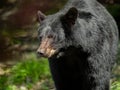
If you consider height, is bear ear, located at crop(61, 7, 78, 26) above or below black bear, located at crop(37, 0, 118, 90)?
above

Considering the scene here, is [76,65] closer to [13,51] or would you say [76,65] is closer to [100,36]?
[100,36]

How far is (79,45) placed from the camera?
689cm

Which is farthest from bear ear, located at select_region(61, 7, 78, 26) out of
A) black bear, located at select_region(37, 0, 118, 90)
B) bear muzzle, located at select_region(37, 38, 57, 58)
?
A: bear muzzle, located at select_region(37, 38, 57, 58)

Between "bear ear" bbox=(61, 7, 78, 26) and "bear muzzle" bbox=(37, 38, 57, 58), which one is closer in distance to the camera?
"bear muzzle" bbox=(37, 38, 57, 58)

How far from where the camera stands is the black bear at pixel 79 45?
6.68m

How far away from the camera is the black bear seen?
263 inches

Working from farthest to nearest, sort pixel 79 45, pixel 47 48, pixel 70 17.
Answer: pixel 79 45 < pixel 70 17 < pixel 47 48

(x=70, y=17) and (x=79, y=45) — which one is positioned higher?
(x=70, y=17)

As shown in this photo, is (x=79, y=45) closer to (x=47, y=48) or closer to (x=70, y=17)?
(x=70, y=17)

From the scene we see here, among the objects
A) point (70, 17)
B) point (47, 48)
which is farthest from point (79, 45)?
point (47, 48)

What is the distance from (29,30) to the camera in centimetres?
1351

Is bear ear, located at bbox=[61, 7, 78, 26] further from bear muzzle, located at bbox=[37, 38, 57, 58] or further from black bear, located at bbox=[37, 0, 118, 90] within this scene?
bear muzzle, located at bbox=[37, 38, 57, 58]

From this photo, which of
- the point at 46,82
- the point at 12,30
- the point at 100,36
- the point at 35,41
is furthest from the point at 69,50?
the point at 12,30

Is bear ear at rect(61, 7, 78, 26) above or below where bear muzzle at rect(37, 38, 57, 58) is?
above
